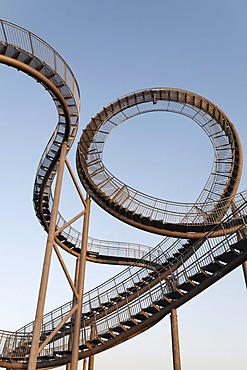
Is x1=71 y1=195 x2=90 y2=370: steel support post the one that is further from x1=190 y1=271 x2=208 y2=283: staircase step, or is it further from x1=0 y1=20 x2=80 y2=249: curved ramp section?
x1=190 y1=271 x2=208 y2=283: staircase step

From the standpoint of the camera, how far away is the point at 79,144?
1672 cm

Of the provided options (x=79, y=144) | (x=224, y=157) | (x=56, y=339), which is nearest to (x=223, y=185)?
(x=224, y=157)

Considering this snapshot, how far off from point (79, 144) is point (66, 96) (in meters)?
4.83

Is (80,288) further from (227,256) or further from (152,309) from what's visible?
(227,256)

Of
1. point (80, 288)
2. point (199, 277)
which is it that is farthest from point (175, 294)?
point (80, 288)

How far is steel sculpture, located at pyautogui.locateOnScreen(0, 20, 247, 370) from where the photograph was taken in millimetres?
10805

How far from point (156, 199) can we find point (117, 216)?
207 centimetres

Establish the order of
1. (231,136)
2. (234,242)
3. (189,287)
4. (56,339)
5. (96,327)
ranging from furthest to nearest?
(231,136) < (56,339) < (96,327) < (189,287) < (234,242)

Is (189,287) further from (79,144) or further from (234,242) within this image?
(79,144)

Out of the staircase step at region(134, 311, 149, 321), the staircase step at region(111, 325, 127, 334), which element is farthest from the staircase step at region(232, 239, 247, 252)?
the staircase step at region(111, 325, 127, 334)

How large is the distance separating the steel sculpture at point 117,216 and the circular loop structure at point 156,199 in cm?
5

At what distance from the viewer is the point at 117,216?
16.4 m

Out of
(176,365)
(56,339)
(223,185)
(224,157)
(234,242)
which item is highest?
(224,157)

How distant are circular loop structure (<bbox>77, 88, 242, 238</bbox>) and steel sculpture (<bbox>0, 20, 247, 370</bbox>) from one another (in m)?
0.05
